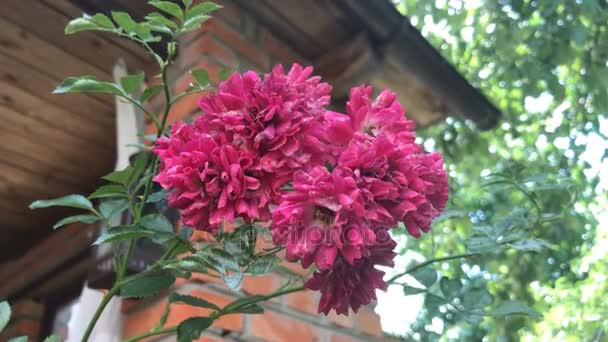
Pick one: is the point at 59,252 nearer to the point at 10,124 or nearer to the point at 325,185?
the point at 10,124

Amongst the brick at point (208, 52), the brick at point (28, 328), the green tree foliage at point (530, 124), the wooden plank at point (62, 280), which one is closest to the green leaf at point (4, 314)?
the brick at point (208, 52)

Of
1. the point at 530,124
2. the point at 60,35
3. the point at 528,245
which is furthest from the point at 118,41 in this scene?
the point at 530,124

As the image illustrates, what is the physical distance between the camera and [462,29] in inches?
116

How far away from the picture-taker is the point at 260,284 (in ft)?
3.95

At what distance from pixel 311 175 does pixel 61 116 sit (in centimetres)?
117

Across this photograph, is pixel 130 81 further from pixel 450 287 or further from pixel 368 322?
pixel 368 322

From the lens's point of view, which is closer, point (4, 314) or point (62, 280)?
point (4, 314)

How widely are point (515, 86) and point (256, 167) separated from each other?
96.7 inches

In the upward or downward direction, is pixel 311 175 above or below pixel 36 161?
below

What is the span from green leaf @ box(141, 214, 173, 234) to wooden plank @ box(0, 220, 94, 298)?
1.12 meters

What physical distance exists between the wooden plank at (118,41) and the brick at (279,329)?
0.64 metres

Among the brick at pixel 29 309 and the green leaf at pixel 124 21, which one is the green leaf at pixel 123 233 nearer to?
the green leaf at pixel 124 21

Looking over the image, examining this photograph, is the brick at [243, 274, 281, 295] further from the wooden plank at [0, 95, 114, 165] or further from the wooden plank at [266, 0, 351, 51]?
the wooden plank at [0, 95, 114, 165]

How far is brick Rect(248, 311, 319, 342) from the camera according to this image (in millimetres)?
1151
